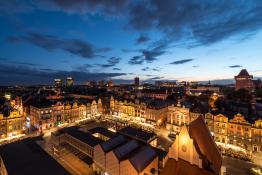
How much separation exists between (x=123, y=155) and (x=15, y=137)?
42.1 metres

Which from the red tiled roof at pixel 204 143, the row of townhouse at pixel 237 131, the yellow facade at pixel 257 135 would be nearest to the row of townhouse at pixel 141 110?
the row of townhouse at pixel 237 131

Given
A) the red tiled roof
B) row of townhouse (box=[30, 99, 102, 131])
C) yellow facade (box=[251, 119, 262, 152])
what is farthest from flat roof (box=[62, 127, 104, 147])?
yellow facade (box=[251, 119, 262, 152])

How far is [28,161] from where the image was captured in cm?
2834

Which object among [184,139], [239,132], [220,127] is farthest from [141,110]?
[184,139]

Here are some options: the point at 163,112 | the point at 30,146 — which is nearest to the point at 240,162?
the point at 163,112

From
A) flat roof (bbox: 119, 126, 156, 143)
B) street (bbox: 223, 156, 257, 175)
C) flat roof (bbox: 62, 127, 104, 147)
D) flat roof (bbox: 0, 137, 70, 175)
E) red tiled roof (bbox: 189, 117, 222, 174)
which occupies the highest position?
red tiled roof (bbox: 189, 117, 222, 174)

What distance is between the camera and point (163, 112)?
63.0 meters

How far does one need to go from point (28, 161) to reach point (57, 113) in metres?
35.4

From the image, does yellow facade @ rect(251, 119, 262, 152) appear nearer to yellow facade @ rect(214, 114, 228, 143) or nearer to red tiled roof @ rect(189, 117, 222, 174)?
yellow facade @ rect(214, 114, 228, 143)

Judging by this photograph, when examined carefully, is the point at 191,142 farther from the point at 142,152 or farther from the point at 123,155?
the point at 123,155

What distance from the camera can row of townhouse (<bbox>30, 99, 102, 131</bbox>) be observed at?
57969 mm

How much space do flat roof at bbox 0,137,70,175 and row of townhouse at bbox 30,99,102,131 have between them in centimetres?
2432

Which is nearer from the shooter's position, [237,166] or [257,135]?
[237,166]

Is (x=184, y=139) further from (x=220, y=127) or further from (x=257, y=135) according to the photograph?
(x=220, y=127)
